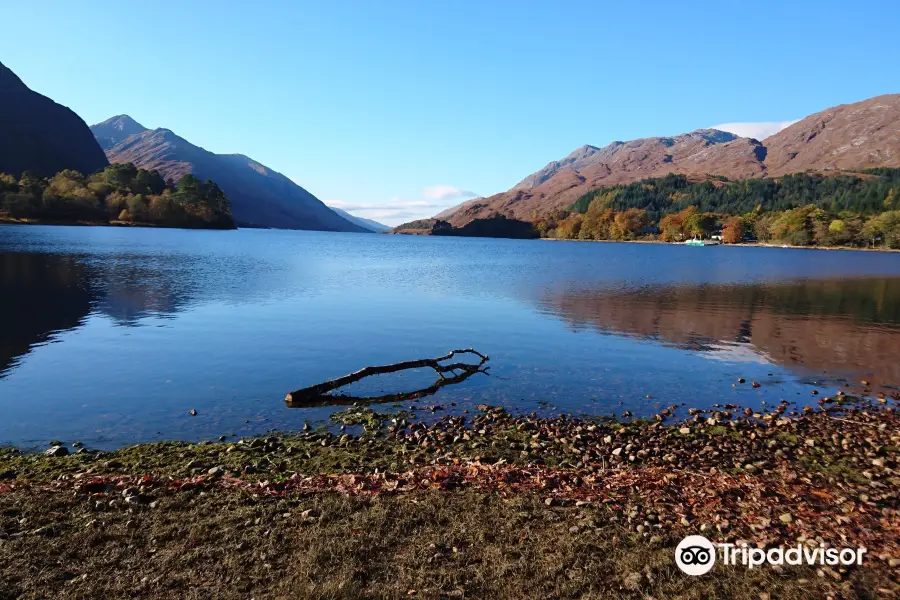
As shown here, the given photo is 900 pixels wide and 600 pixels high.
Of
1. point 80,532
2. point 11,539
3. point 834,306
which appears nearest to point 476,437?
point 80,532

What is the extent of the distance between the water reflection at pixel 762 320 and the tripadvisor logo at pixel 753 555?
81.3 ft

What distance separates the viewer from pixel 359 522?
1157 cm

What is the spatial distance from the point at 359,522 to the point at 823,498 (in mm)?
12358

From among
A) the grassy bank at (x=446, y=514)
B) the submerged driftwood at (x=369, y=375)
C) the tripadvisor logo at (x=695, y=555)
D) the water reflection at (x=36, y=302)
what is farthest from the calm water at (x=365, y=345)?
the tripadvisor logo at (x=695, y=555)

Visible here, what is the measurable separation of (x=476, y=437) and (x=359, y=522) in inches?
296

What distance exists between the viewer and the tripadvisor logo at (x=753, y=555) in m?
10.3

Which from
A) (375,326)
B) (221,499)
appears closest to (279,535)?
(221,499)

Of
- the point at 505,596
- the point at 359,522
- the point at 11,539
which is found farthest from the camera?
the point at 359,522

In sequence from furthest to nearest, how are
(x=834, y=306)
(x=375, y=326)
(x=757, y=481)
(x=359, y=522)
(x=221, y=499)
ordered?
(x=834, y=306) → (x=375, y=326) → (x=757, y=481) → (x=221, y=499) → (x=359, y=522)

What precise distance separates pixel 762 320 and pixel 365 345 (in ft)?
133

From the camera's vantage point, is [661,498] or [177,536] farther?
[661,498]

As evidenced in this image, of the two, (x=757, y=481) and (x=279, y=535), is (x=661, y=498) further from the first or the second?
(x=279, y=535)

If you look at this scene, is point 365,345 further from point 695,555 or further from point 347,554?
point 695,555

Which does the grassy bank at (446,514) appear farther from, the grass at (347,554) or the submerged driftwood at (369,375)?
the submerged driftwood at (369,375)
